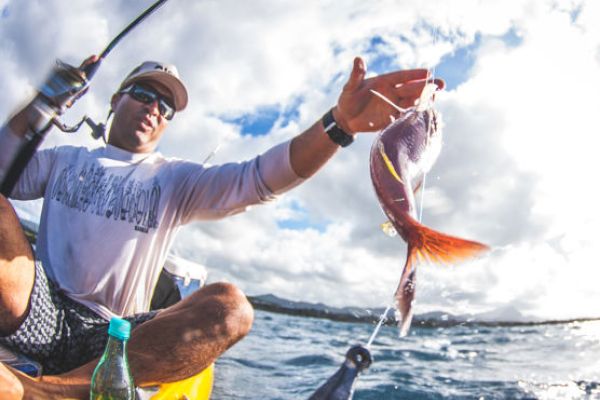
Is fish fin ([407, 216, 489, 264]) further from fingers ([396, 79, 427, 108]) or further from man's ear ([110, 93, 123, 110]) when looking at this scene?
man's ear ([110, 93, 123, 110])

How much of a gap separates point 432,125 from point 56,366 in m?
2.38

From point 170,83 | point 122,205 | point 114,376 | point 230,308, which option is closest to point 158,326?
point 230,308

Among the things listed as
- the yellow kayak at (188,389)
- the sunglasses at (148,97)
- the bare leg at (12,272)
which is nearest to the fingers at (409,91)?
the sunglasses at (148,97)

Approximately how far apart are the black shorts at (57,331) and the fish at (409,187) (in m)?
1.53

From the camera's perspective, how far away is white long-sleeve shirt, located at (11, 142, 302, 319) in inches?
106

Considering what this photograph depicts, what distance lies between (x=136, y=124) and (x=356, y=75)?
5.48ft

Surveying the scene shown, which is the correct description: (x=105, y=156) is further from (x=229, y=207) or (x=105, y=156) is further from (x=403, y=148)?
(x=403, y=148)

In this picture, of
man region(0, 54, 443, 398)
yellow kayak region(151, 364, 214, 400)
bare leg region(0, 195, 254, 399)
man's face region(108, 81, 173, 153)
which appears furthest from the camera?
man's face region(108, 81, 173, 153)

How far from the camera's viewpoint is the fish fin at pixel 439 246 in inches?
61.4

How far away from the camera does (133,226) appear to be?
2811 mm

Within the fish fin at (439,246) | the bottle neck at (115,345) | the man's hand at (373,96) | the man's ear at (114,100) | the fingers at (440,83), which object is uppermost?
the fingers at (440,83)

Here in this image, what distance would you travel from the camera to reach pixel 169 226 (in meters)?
3.05

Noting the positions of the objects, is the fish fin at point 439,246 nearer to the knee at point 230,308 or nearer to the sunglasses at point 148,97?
the knee at point 230,308

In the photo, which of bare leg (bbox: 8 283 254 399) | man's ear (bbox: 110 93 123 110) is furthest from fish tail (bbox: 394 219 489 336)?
man's ear (bbox: 110 93 123 110)
